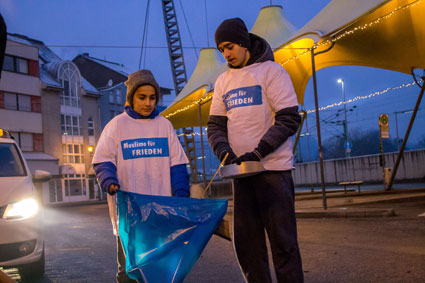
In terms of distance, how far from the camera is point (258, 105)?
3.12 metres

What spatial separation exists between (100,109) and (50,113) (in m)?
6.74

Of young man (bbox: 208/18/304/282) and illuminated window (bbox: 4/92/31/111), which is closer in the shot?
young man (bbox: 208/18/304/282)

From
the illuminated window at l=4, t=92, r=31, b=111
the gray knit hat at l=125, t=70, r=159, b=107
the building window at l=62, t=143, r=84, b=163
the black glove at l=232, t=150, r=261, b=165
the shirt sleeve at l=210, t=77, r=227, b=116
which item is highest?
the illuminated window at l=4, t=92, r=31, b=111

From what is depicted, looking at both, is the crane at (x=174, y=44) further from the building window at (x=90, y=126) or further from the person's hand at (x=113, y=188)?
the person's hand at (x=113, y=188)

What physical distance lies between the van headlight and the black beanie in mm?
3209

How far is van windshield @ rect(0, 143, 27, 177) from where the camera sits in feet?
19.7

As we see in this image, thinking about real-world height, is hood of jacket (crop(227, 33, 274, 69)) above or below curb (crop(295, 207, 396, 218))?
above

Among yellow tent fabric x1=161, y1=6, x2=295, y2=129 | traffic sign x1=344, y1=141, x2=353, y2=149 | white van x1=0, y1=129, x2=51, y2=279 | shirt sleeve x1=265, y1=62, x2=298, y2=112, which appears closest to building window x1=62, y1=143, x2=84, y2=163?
yellow tent fabric x1=161, y1=6, x2=295, y2=129

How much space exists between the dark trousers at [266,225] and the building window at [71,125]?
42.1 meters

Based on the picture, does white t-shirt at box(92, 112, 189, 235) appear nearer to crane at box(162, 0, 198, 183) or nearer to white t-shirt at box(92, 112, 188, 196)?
white t-shirt at box(92, 112, 188, 196)

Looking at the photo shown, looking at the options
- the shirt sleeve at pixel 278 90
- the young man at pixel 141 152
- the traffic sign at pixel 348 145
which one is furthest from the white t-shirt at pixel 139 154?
the traffic sign at pixel 348 145

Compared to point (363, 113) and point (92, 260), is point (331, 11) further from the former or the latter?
point (363, 113)

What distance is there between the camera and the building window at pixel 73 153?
43.1m

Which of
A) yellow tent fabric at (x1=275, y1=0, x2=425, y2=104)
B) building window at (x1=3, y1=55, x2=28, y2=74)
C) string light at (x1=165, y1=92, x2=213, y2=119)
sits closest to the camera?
yellow tent fabric at (x1=275, y1=0, x2=425, y2=104)
